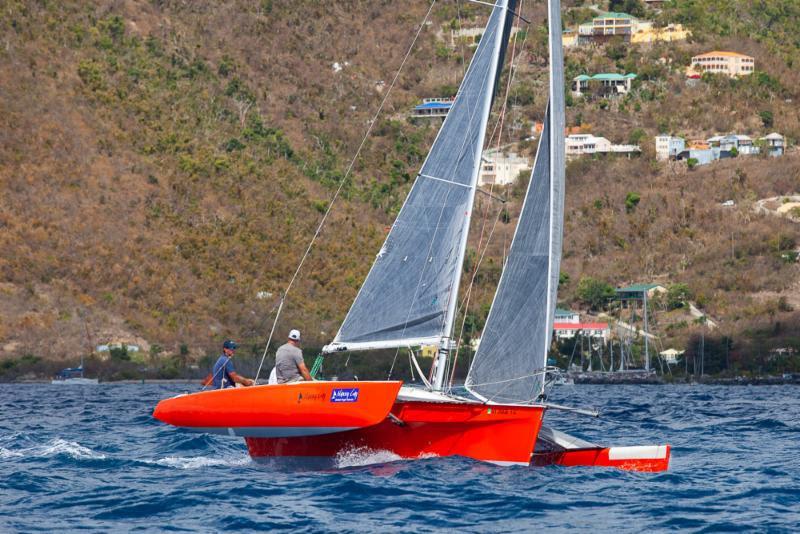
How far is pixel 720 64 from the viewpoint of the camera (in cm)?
18538

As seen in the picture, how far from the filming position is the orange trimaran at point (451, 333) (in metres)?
23.7

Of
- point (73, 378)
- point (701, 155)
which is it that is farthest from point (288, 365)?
point (701, 155)

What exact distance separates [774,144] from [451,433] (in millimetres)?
152053

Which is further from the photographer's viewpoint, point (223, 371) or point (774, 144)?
point (774, 144)

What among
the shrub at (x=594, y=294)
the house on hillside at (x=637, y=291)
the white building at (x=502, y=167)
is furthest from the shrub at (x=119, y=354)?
the white building at (x=502, y=167)

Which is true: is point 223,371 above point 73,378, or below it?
above

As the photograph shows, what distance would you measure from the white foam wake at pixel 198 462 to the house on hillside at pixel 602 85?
160248 mm

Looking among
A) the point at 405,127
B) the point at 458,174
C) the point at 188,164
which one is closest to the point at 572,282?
the point at 188,164

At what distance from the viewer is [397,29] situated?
193m

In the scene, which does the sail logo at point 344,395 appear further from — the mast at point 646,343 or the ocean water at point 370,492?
the mast at point 646,343

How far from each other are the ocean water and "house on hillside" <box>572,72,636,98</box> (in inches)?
6109

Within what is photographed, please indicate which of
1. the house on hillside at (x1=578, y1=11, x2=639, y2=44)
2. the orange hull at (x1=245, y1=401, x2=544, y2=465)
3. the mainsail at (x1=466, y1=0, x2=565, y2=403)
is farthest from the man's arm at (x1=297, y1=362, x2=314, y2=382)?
the house on hillside at (x1=578, y1=11, x2=639, y2=44)

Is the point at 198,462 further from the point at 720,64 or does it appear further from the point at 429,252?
the point at 720,64

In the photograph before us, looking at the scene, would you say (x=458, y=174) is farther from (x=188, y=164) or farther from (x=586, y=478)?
(x=188, y=164)
